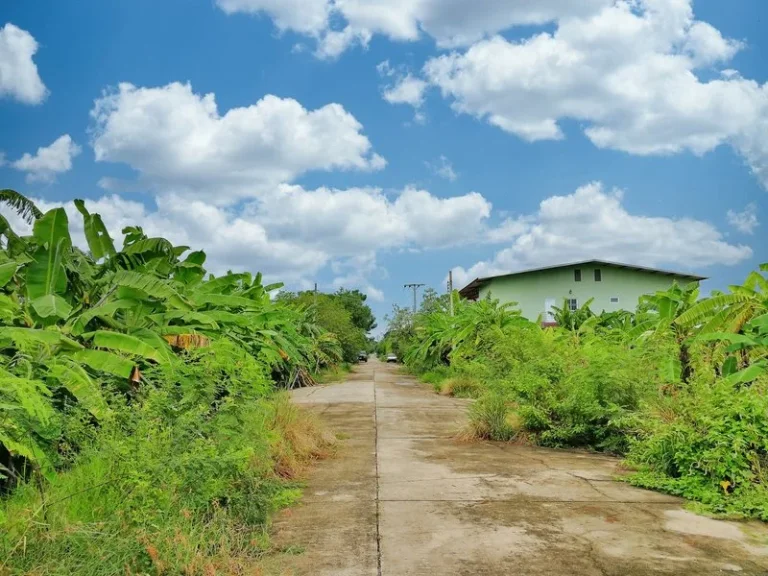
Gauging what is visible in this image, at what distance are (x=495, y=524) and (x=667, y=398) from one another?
16.3 ft

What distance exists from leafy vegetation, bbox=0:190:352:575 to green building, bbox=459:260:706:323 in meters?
38.3

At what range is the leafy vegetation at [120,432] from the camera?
14.1 feet

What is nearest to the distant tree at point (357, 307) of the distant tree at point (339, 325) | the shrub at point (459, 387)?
the distant tree at point (339, 325)

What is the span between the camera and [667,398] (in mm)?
10055

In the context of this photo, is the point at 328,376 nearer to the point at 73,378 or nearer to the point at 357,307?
the point at 73,378

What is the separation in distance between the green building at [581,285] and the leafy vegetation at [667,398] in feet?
107

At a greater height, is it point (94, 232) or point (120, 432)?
point (94, 232)

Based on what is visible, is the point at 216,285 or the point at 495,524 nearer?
the point at 495,524

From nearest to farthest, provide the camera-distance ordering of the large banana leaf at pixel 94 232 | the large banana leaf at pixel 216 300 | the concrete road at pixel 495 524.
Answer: the concrete road at pixel 495 524 → the large banana leaf at pixel 94 232 → the large banana leaf at pixel 216 300

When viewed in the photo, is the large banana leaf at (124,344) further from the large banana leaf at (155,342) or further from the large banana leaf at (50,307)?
the large banana leaf at (50,307)

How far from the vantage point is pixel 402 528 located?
6168 millimetres

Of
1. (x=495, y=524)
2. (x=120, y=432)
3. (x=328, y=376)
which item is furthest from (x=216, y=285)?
(x=328, y=376)

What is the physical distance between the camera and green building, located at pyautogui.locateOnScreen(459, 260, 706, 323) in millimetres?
47750

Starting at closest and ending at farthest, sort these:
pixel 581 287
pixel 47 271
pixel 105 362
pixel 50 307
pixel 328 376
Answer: pixel 105 362 < pixel 50 307 < pixel 47 271 < pixel 328 376 < pixel 581 287
